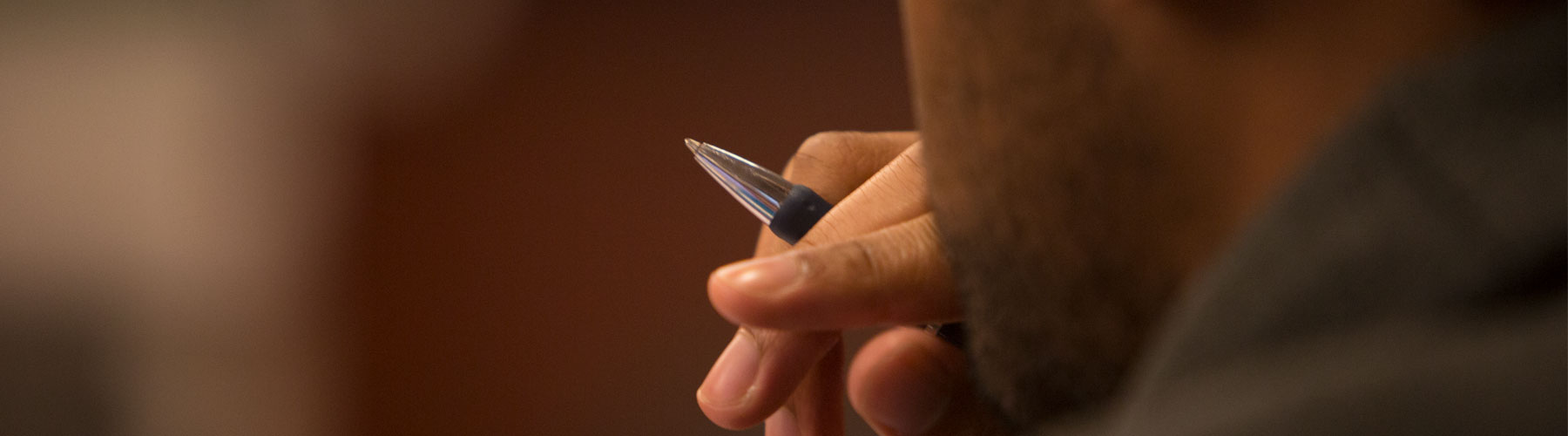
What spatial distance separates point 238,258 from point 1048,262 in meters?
1.55

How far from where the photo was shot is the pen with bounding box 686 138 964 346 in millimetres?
518

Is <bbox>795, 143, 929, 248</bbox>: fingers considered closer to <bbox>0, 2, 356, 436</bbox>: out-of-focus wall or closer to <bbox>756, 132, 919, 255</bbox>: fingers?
<bbox>756, 132, 919, 255</bbox>: fingers

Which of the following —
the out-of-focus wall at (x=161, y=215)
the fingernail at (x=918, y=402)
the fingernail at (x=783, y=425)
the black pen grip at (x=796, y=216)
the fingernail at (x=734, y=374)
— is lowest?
the out-of-focus wall at (x=161, y=215)

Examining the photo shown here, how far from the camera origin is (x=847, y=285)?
1.29 feet

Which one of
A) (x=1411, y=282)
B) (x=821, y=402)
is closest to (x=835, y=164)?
(x=821, y=402)

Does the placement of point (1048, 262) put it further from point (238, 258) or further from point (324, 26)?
point (238, 258)

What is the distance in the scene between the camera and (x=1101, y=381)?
29 cm

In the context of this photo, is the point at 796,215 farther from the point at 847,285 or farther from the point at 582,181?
the point at 582,181

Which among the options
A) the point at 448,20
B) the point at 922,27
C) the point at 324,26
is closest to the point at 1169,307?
the point at 922,27

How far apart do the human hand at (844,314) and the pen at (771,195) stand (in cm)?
2

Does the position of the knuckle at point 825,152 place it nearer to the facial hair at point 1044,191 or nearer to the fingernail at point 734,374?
the fingernail at point 734,374

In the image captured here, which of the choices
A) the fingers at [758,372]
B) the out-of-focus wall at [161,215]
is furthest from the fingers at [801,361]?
the out-of-focus wall at [161,215]

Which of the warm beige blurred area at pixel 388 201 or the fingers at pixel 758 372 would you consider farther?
the warm beige blurred area at pixel 388 201

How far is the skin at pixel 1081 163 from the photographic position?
22cm
